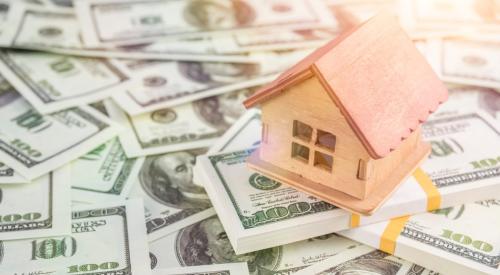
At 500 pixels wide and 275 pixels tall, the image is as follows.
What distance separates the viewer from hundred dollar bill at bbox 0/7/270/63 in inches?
64.1

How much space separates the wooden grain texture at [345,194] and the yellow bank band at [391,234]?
5 centimetres

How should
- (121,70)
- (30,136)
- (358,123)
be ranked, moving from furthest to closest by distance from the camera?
(121,70) < (30,136) < (358,123)

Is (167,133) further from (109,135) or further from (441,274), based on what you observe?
(441,274)

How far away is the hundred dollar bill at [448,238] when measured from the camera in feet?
3.36

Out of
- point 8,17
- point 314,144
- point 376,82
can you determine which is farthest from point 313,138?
point 8,17

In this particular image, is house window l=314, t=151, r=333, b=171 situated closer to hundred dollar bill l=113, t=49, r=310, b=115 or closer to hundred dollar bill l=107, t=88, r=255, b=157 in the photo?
hundred dollar bill l=107, t=88, r=255, b=157

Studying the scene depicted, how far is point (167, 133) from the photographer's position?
1394 mm

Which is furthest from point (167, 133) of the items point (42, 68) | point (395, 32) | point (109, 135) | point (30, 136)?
point (395, 32)

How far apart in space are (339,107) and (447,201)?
265 mm

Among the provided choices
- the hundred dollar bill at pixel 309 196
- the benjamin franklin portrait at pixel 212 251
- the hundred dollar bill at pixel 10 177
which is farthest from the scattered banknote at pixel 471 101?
the hundred dollar bill at pixel 10 177

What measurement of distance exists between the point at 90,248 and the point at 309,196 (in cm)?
33

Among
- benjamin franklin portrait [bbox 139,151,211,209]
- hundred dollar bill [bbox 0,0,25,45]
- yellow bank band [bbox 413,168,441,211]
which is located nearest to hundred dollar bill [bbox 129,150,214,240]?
benjamin franklin portrait [bbox 139,151,211,209]

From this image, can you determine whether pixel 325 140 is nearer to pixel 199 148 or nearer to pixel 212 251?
pixel 212 251

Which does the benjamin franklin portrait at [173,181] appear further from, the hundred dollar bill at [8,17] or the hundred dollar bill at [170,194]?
the hundred dollar bill at [8,17]
